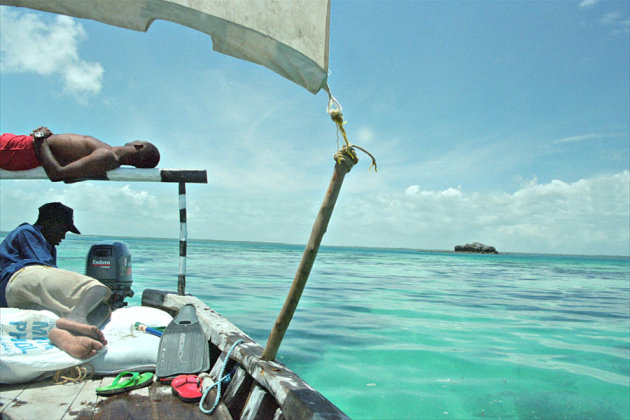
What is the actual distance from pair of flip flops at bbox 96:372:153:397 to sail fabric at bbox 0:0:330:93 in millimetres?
2126

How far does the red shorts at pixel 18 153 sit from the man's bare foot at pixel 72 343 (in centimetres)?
112

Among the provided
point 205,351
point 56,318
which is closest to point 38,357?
point 56,318

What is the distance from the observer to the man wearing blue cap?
260 centimetres

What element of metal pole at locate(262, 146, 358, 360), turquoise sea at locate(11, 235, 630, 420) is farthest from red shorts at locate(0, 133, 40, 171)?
turquoise sea at locate(11, 235, 630, 420)

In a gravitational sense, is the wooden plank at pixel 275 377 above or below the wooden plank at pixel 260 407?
above

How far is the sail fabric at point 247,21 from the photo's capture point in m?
1.50

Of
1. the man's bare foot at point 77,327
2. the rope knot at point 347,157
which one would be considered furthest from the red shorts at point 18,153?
the rope knot at point 347,157

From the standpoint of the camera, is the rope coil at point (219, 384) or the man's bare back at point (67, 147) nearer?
the rope coil at point (219, 384)

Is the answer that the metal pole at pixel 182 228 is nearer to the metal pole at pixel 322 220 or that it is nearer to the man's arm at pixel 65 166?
the man's arm at pixel 65 166

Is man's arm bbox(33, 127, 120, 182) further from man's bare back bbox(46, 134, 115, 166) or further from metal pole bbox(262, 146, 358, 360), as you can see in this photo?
metal pole bbox(262, 146, 358, 360)

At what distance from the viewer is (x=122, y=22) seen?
1677 millimetres

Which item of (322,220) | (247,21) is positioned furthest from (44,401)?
(247,21)

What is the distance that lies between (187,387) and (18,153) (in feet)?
6.11

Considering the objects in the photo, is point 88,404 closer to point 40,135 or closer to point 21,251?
point 21,251
